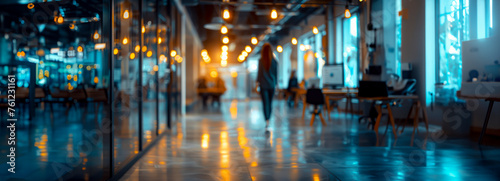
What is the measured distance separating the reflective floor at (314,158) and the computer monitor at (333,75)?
135 inches

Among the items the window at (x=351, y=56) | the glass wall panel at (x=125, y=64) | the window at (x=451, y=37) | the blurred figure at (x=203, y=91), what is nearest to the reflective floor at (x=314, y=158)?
the glass wall panel at (x=125, y=64)

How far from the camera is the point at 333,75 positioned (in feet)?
33.9

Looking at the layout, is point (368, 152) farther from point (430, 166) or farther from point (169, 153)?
point (169, 153)

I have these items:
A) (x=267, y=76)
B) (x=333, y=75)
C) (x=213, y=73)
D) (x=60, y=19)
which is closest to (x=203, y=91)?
(x=333, y=75)

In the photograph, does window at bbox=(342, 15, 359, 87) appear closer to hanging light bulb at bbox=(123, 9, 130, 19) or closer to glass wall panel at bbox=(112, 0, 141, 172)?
glass wall panel at bbox=(112, 0, 141, 172)

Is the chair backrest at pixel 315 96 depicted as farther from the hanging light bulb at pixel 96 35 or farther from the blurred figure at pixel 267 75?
the hanging light bulb at pixel 96 35

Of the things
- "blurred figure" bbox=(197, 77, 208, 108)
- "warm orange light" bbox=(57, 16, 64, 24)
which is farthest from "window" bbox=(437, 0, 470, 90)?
"blurred figure" bbox=(197, 77, 208, 108)

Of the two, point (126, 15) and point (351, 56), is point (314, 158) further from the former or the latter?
point (351, 56)

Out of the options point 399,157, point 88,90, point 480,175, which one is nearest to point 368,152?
point 399,157

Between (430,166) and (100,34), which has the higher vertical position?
(100,34)

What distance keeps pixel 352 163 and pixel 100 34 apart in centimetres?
269

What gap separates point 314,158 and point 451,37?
192 inches

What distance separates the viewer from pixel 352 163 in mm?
4289

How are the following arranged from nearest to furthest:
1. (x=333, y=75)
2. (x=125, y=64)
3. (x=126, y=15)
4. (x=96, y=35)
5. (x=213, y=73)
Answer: (x=96, y=35) < (x=126, y=15) < (x=333, y=75) < (x=125, y=64) < (x=213, y=73)
